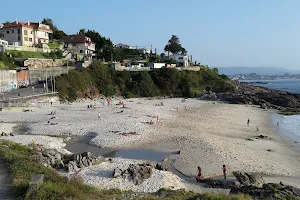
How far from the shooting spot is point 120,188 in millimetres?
13828

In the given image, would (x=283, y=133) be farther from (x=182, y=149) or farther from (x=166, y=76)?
(x=166, y=76)

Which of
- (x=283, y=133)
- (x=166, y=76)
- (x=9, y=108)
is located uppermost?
(x=166, y=76)

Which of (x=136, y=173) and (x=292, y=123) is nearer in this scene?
(x=136, y=173)

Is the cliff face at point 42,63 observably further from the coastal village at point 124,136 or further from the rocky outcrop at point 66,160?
the rocky outcrop at point 66,160

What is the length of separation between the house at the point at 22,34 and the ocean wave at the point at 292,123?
157ft

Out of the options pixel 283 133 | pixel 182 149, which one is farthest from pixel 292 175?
pixel 283 133

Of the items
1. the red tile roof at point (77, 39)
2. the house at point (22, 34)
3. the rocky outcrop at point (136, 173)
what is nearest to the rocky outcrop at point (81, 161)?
the rocky outcrop at point (136, 173)

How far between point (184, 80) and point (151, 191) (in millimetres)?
52852

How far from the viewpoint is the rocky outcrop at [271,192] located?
482 inches

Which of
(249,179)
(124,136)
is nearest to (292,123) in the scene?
(124,136)

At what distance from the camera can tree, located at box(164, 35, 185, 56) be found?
319 feet

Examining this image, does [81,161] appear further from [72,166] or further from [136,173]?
[136,173]

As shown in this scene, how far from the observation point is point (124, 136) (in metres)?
25.1

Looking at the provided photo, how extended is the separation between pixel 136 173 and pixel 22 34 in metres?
52.3
